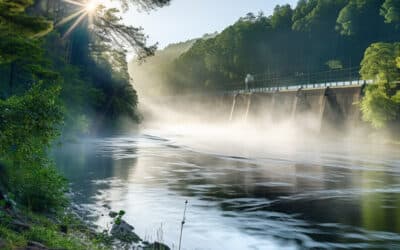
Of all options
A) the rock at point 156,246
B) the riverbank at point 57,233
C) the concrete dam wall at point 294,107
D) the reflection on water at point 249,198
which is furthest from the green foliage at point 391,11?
the rock at point 156,246

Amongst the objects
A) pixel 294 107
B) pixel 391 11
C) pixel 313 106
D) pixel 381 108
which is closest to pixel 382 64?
pixel 381 108

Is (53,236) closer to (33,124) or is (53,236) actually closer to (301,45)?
(33,124)

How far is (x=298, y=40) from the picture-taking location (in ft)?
343

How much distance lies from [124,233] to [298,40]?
96.5 meters

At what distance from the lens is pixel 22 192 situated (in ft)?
44.3

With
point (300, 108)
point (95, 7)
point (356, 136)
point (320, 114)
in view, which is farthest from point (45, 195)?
point (300, 108)

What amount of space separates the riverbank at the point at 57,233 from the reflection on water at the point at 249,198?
2.70 ft

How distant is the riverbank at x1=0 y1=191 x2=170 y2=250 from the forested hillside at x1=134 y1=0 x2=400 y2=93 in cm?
6635

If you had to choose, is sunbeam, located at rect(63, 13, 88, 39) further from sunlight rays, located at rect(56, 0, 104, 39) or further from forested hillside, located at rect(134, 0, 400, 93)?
forested hillside, located at rect(134, 0, 400, 93)

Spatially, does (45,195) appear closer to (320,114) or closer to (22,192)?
(22,192)

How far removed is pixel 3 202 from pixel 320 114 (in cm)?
5963

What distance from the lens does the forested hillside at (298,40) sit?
90.1 meters

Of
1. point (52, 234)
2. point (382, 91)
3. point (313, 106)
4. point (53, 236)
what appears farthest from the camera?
point (313, 106)

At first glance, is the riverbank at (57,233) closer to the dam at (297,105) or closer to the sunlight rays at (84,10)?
the sunlight rays at (84,10)
